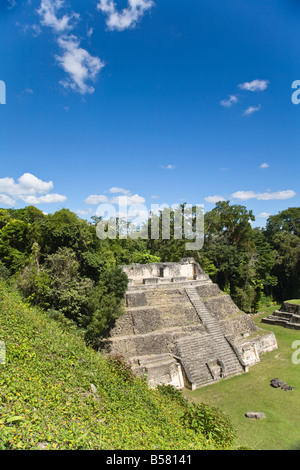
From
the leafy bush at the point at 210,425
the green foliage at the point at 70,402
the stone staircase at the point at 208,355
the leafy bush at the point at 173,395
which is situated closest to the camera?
the green foliage at the point at 70,402

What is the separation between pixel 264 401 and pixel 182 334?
4.22 metres

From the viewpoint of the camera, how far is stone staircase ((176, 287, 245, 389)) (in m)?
11.4

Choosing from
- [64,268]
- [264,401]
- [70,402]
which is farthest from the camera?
[64,268]

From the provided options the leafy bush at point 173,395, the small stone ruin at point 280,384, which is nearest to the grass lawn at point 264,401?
the small stone ruin at point 280,384

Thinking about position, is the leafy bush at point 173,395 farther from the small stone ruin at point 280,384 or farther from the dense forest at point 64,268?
the small stone ruin at point 280,384

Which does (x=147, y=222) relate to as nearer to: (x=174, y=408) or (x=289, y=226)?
(x=289, y=226)

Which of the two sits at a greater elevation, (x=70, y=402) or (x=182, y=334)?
(x=70, y=402)

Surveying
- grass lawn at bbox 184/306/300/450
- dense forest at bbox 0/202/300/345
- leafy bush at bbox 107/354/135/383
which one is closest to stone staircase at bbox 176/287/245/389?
grass lawn at bbox 184/306/300/450

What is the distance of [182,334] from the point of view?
12828 millimetres

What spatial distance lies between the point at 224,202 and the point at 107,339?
62.9ft

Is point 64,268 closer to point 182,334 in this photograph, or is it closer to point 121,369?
point 121,369

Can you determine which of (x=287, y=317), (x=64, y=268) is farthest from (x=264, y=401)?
(x=287, y=317)

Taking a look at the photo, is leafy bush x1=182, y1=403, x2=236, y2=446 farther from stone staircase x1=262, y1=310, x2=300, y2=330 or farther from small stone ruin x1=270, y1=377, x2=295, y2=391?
stone staircase x1=262, y1=310, x2=300, y2=330

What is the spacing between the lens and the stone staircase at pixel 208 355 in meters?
11.4
